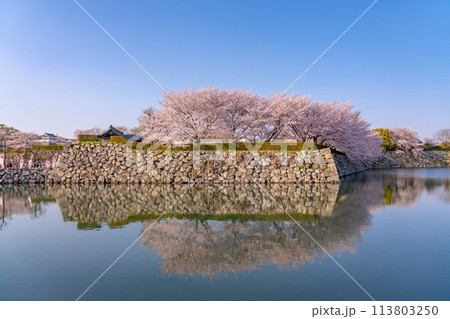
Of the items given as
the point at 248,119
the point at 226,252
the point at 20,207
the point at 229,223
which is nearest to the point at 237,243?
the point at 226,252

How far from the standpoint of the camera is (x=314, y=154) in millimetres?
23391

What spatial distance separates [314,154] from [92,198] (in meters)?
16.7

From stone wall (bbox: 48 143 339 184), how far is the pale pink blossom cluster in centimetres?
260

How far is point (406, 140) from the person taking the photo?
53.3 m

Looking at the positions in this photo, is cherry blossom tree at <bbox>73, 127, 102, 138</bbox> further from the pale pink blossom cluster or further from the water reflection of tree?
the water reflection of tree

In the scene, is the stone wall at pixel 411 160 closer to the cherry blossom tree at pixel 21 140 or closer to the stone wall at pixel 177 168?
the stone wall at pixel 177 168

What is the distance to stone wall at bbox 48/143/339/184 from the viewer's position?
74.1 ft

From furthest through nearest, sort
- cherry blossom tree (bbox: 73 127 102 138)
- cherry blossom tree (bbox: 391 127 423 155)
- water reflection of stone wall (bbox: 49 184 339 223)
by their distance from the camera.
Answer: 1. cherry blossom tree (bbox: 73 127 102 138)
2. cherry blossom tree (bbox: 391 127 423 155)
3. water reflection of stone wall (bbox: 49 184 339 223)

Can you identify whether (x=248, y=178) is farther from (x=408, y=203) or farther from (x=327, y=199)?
(x=408, y=203)

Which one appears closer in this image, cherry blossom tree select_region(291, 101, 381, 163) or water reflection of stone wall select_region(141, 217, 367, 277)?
water reflection of stone wall select_region(141, 217, 367, 277)

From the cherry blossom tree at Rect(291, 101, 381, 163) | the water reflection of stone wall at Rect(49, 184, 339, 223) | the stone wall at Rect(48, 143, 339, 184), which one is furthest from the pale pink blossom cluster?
the water reflection of stone wall at Rect(49, 184, 339, 223)

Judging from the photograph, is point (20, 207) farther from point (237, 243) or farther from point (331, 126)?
point (331, 126)

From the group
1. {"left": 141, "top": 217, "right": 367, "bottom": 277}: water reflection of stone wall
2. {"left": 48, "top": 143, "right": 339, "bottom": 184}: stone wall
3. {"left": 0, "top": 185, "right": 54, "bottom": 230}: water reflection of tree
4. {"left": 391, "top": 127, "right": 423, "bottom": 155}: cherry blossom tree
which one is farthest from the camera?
{"left": 391, "top": 127, "right": 423, "bottom": 155}: cherry blossom tree
